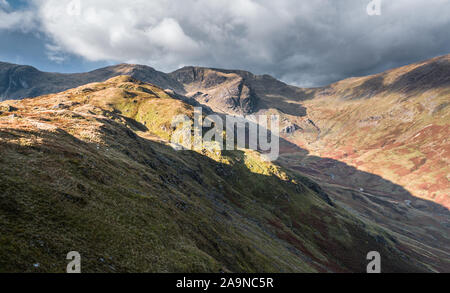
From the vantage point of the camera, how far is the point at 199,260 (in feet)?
89.0

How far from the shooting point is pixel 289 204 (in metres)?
112

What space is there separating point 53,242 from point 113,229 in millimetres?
6287

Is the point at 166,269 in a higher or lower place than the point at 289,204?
lower

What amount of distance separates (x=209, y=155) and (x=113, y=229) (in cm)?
9513

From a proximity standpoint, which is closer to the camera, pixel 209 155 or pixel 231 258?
pixel 231 258

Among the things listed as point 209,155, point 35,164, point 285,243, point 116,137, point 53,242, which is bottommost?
point 285,243
